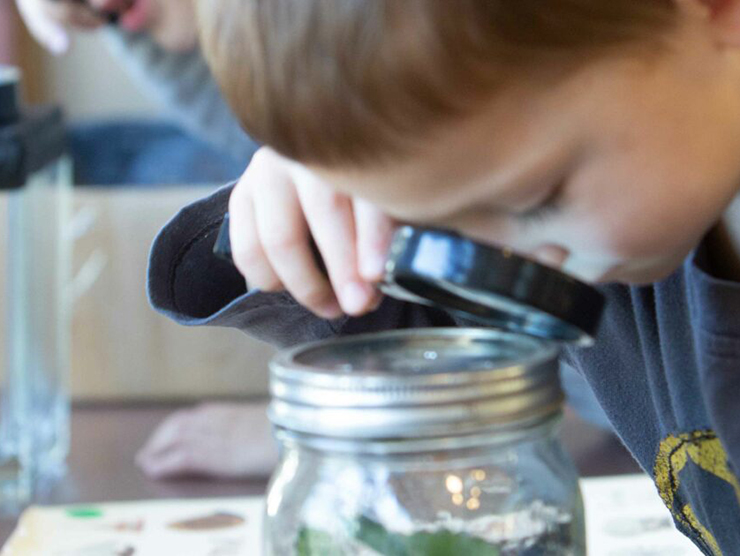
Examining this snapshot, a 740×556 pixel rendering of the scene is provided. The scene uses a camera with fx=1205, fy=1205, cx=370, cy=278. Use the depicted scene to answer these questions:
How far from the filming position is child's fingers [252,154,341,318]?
1.34 ft

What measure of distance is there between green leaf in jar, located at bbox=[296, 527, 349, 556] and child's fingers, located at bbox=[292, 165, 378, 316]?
0.08m

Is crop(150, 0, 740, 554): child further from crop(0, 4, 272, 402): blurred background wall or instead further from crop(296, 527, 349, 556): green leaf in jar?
crop(0, 4, 272, 402): blurred background wall

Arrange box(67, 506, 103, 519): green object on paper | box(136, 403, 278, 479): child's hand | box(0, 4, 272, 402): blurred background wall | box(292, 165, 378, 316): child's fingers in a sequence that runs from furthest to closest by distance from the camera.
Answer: box(0, 4, 272, 402): blurred background wall, box(136, 403, 278, 479): child's hand, box(67, 506, 103, 519): green object on paper, box(292, 165, 378, 316): child's fingers

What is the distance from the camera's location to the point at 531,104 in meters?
0.31

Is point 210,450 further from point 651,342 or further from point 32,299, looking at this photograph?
point 651,342

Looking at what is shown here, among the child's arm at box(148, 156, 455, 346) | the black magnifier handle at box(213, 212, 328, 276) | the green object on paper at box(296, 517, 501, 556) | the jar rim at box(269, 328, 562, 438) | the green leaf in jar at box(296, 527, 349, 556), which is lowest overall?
the green leaf in jar at box(296, 527, 349, 556)

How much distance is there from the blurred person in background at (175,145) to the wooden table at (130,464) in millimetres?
13

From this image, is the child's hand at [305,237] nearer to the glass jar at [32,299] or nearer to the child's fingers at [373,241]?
the child's fingers at [373,241]

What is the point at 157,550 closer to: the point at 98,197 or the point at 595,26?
the point at 595,26

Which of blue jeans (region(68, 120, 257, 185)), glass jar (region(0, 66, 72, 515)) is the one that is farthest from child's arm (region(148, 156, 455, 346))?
blue jeans (region(68, 120, 257, 185))

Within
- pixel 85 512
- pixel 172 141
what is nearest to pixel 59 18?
pixel 172 141

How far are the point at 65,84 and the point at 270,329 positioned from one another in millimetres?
1401

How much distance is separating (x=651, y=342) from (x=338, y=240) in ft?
0.40

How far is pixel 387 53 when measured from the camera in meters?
0.29
